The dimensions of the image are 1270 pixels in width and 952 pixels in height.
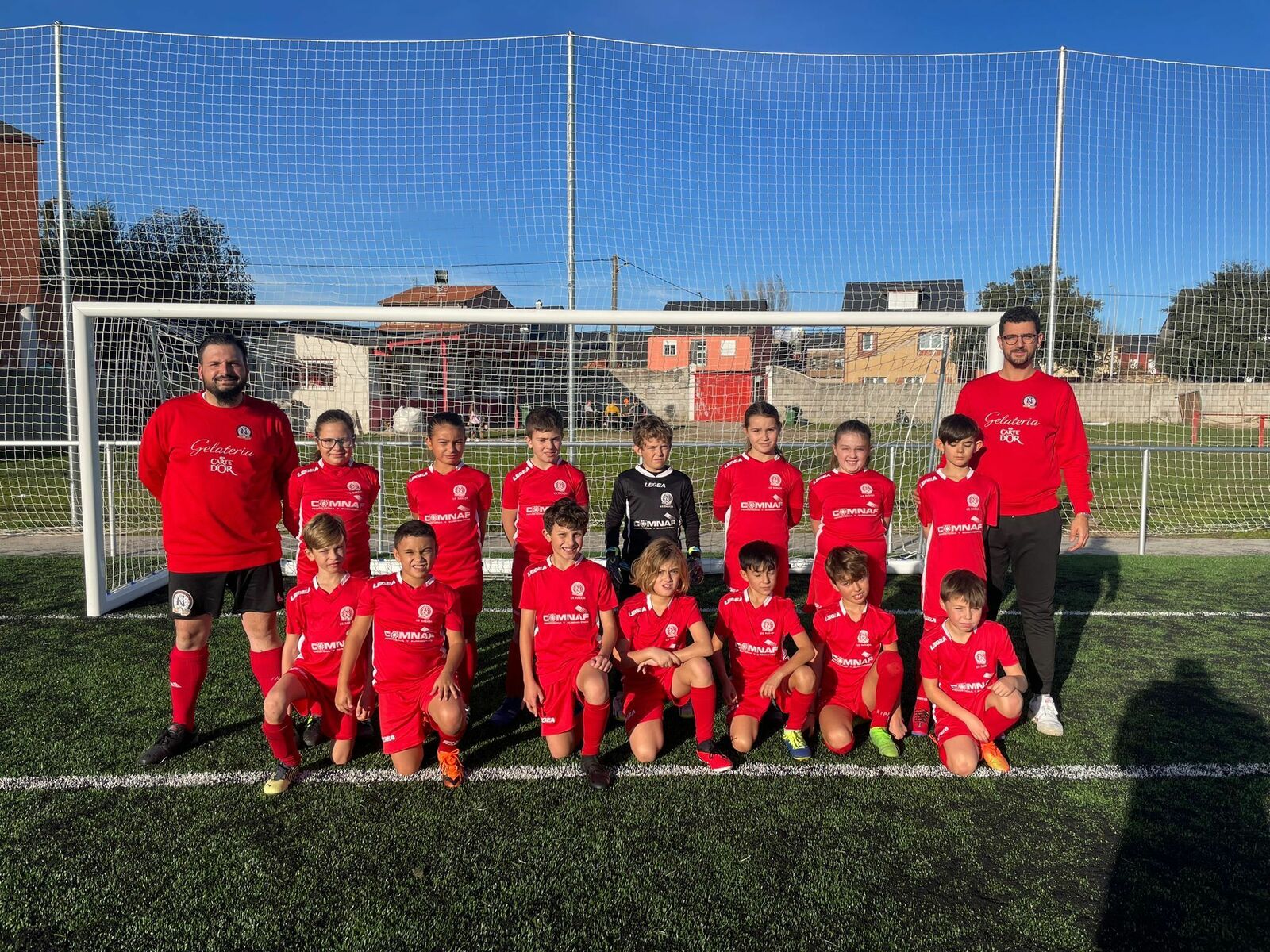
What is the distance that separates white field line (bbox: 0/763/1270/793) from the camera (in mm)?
3236

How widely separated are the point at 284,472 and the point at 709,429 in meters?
5.15

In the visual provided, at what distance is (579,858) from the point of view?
269 cm

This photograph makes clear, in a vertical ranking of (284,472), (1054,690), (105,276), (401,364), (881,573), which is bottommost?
(1054,690)

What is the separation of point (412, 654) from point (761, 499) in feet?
7.05

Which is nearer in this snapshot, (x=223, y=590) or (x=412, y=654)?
(x=412, y=654)

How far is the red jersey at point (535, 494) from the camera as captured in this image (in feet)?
14.2

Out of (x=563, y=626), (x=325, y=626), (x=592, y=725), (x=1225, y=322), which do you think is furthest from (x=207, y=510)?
(x=1225, y=322)

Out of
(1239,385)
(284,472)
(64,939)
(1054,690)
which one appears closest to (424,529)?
(284,472)

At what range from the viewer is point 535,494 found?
14.2ft

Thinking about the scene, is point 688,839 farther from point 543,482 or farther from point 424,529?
point 543,482

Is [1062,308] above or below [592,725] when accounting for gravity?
above

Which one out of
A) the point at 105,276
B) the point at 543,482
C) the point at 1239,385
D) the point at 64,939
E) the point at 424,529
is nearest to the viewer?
the point at 64,939

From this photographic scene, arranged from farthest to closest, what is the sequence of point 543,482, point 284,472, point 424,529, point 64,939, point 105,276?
point 105,276 → point 543,482 → point 284,472 → point 424,529 → point 64,939

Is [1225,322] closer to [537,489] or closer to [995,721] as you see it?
[995,721]
